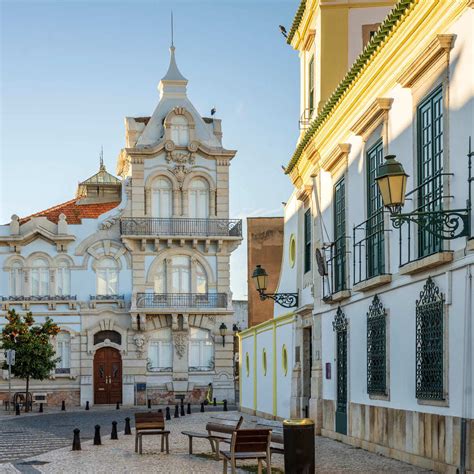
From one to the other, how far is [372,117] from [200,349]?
32.4 metres

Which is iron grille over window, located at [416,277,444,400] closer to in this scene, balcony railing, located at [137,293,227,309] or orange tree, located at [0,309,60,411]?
orange tree, located at [0,309,60,411]

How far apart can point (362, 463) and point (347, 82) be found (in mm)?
7098

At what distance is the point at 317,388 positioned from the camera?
23641 mm

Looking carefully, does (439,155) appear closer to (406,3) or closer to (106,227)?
(406,3)

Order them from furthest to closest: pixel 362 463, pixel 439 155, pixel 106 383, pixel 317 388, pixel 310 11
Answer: pixel 106 383, pixel 310 11, pixel 317 388, pixel 362 463, pixel 439 155

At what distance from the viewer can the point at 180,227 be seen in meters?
49.7

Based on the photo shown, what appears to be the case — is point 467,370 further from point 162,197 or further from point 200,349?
point 162,197

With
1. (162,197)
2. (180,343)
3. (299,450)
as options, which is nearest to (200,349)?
(180,343)

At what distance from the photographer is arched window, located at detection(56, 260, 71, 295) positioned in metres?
49.2

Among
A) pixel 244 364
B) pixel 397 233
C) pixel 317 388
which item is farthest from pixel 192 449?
pixel 244 364

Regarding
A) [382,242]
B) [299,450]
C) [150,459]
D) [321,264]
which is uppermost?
[382,242]

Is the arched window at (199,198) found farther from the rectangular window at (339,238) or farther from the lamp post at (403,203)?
the lamp post at (403,203)

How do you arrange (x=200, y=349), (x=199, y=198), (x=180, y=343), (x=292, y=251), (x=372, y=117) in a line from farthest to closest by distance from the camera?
(x=199, y=198), (x=200, y=349), (x=180, y=343), (x=292, y=251), (x=372, y=117)

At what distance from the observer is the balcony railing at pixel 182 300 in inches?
1927
